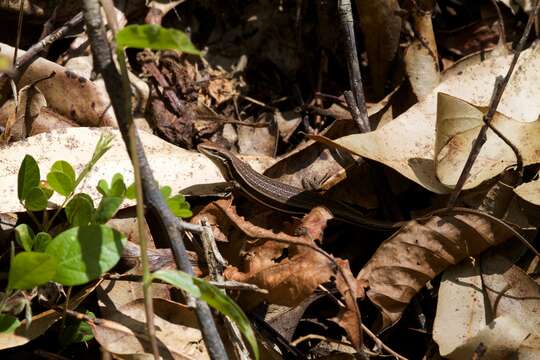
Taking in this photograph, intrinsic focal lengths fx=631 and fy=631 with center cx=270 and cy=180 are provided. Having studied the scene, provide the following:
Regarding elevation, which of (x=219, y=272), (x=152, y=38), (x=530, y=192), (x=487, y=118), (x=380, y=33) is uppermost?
(x=152, y=38)

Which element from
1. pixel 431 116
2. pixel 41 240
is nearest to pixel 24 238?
pixel 41 240

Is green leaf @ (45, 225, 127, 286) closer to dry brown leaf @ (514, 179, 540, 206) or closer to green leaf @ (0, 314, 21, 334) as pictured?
green leaf @ (0, 314, 21, 334)

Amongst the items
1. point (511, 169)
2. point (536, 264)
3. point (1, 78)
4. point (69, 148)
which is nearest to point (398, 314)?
point (536, 264)

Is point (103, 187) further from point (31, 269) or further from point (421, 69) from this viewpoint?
point (421, 69)

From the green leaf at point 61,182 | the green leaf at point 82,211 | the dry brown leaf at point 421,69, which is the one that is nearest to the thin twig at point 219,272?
the green leaf at point 82,211

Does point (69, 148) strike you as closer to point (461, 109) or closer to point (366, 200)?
point (366, 200)

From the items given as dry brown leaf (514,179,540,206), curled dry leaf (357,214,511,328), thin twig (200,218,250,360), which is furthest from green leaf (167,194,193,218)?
dry brown leaf (514,179,540,206)
